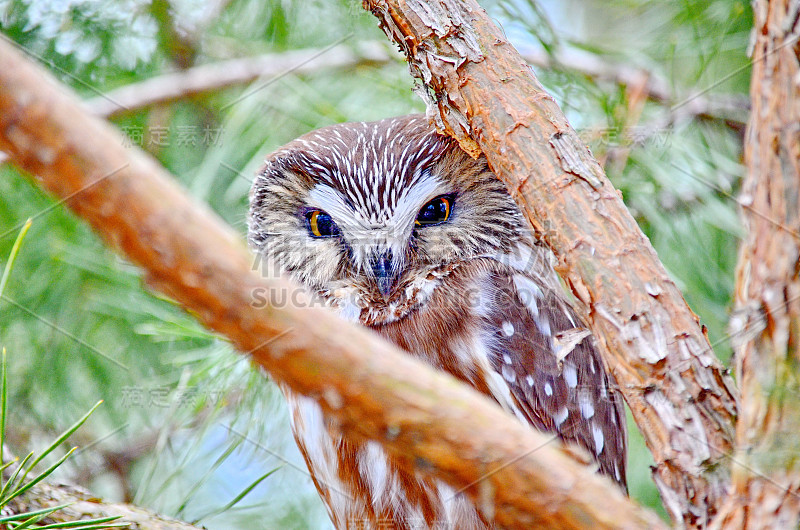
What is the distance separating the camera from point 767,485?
662mm

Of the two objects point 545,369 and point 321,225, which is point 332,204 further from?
point 545,369

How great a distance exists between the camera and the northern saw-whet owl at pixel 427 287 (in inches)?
54.0

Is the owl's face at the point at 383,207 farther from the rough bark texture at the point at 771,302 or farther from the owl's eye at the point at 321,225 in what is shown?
the rough bark texture at the point at 771,302

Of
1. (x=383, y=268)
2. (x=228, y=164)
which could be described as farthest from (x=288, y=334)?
(x=228, y=164)

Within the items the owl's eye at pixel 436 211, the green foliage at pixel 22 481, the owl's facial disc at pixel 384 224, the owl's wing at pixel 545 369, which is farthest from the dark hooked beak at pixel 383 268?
the green foliage at pixel 22 481

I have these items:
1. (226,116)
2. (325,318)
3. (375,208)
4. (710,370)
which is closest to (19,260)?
(226,116)

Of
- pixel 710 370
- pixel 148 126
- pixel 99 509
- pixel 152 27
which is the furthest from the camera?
pixel 152 27

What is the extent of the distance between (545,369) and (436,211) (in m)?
0.40

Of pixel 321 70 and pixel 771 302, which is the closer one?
pixel 771 302

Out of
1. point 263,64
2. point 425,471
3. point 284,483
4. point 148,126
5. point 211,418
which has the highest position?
point 263,64

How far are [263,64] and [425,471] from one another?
4.21ft

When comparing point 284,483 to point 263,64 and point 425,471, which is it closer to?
point 263,64

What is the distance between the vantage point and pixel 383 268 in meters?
1.38

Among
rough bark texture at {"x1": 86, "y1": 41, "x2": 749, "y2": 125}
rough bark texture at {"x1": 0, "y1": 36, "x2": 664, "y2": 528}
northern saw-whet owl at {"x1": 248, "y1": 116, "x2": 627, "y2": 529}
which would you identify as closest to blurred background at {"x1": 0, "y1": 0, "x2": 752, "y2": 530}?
rough bark texture at {"x1": 86, "y1": 41, "x2": 749, "y2": 125}
